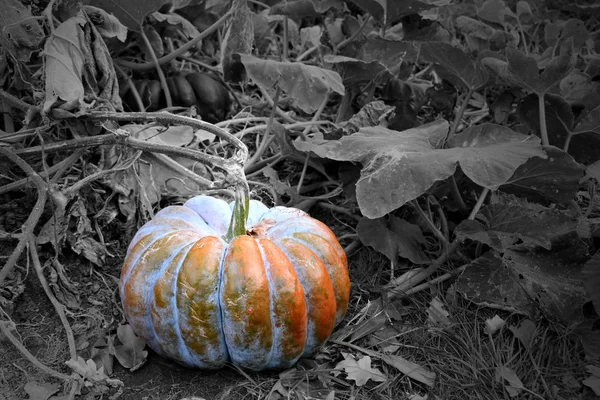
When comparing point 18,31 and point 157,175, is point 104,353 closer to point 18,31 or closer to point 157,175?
point 157,175

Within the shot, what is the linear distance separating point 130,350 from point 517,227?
138 cm

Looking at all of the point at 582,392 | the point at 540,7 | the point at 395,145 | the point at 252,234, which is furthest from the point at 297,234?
the point at 540,7

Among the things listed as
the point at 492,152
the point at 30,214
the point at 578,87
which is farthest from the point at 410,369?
the point at 578,87

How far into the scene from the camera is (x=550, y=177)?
2.15m

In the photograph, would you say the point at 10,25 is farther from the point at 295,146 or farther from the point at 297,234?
the point at 297,234

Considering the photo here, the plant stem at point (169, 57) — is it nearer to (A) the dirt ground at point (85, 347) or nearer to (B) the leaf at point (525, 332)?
(A) the dirt ground at point (85, 347)

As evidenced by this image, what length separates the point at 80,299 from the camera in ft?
6.89

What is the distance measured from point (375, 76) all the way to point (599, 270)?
1391mm

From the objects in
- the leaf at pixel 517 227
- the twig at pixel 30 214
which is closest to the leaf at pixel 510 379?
the leaf at pixel 517 227

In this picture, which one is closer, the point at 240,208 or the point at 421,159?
the point at 240,208

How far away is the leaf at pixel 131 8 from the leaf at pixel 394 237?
1327mm

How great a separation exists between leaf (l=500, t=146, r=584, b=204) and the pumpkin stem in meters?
0.96

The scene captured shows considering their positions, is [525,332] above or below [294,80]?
below

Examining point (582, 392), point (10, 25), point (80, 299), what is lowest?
point (582, 392)
